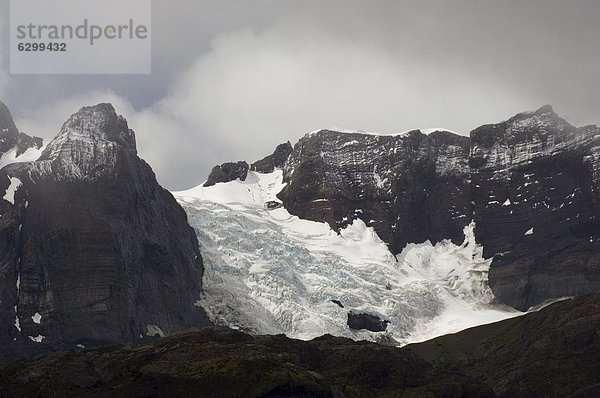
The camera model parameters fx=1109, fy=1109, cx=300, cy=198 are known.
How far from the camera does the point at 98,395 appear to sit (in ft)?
652

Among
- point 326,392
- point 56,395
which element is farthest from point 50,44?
point 326,392

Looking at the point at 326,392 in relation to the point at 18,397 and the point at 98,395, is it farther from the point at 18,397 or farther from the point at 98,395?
the point at 18,397

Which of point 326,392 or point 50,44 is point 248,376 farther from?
point 50,44

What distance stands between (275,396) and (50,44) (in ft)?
237

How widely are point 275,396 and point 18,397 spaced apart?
1852 inches

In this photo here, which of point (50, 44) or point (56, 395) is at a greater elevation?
point (50, 44)

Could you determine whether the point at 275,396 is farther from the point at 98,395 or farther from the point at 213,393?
the point at 98,395

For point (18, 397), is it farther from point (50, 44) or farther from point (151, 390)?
point (50, 44)

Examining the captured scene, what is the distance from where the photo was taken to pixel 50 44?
7559 inches

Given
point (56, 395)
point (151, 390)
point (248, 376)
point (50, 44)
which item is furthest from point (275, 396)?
point (50, 44)

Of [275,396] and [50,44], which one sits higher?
[50,44]

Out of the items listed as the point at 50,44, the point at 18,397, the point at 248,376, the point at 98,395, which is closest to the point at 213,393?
the point at 248,376

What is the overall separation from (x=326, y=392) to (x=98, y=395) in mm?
40854

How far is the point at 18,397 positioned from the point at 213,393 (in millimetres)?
35820
